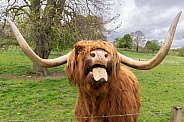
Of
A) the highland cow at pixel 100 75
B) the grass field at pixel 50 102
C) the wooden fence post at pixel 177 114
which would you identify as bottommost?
the grass field at pixel 50 102

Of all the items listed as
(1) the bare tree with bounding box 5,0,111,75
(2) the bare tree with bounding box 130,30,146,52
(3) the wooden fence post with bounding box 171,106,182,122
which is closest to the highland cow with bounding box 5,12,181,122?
(3) the wooden fence post with bounding box 171,106,182,122

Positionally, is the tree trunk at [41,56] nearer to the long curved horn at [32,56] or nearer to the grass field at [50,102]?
the grass field at [50,102]

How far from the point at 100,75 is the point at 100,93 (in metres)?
0.48

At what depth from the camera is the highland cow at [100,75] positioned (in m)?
2.31

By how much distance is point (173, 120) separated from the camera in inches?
115

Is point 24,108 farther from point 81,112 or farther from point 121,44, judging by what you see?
point 121,44

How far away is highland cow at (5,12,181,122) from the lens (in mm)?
2314

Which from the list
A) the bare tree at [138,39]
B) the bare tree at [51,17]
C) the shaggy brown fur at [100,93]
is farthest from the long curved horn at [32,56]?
the bare tree at [138,39]

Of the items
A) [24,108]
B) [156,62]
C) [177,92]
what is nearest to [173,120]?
[156,62]

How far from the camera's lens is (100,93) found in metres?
2.64

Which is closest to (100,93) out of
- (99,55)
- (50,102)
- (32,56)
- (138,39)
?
(99,55)

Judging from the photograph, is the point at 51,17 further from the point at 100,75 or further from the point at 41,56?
the point at 100,75

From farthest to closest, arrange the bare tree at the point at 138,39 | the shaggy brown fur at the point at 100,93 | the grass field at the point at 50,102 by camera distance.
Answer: the bare tree at the point at 138,39, the grass field at the point at 50,102, the shaggy brown fur at the point at 100,93

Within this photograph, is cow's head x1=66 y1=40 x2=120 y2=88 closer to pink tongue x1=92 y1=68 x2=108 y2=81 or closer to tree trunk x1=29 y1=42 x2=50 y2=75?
pink tongue x1=92 y1=68 x2=108 y2=81
